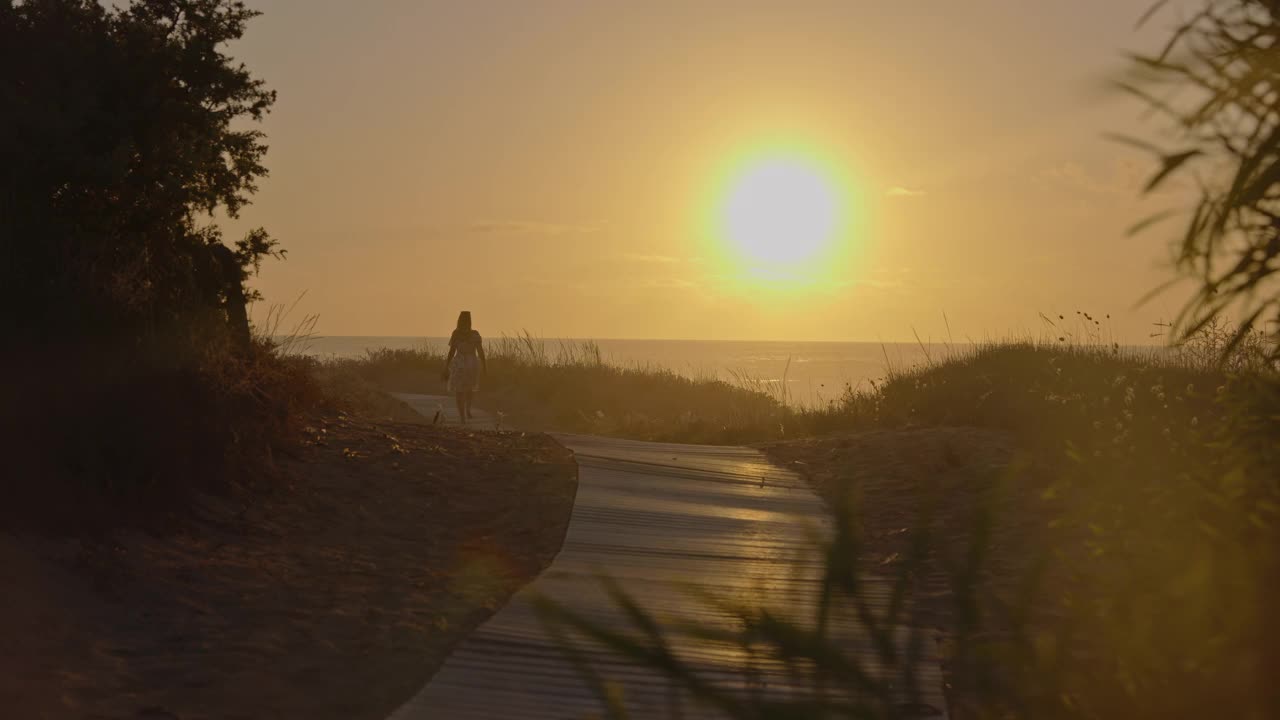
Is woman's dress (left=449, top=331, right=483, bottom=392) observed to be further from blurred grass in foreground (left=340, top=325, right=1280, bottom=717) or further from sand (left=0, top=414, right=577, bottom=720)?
blurred grass in foreground (left=340, top=325, right=1280, bottom=717)

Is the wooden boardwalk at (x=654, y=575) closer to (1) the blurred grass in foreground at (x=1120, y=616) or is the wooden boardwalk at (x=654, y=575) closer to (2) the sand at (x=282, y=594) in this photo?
(1) the blurred grass in foreground at (x=1120, y=616)

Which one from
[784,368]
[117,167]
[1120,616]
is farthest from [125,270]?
[784,368]

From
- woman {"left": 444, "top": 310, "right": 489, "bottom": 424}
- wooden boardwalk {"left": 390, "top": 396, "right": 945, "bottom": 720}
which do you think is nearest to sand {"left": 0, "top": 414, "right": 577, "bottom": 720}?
wooden boardwalk {"left": 390, "top": 396, "right": 945, "bottom": 720}

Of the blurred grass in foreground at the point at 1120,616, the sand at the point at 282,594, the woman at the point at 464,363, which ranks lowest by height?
the sand at the point at 282,594

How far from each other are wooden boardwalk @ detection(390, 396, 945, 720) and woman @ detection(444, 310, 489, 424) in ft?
14.9

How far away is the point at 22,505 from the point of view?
628cm

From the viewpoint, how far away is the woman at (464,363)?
16641mm

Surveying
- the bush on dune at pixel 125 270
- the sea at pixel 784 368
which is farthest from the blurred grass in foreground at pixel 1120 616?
the sea at pixel 784 368

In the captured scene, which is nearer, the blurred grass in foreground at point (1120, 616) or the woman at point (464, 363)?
the blurred grass in foreground at point (1120, 616)

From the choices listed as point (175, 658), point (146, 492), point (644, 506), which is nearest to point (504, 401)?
point (644, 506)

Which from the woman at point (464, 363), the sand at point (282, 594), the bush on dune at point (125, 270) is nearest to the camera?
the sand at point (282, 594)

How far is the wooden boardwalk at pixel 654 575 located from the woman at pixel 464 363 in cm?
454

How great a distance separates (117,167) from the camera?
8.47 metres

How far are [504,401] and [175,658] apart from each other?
1835cm
